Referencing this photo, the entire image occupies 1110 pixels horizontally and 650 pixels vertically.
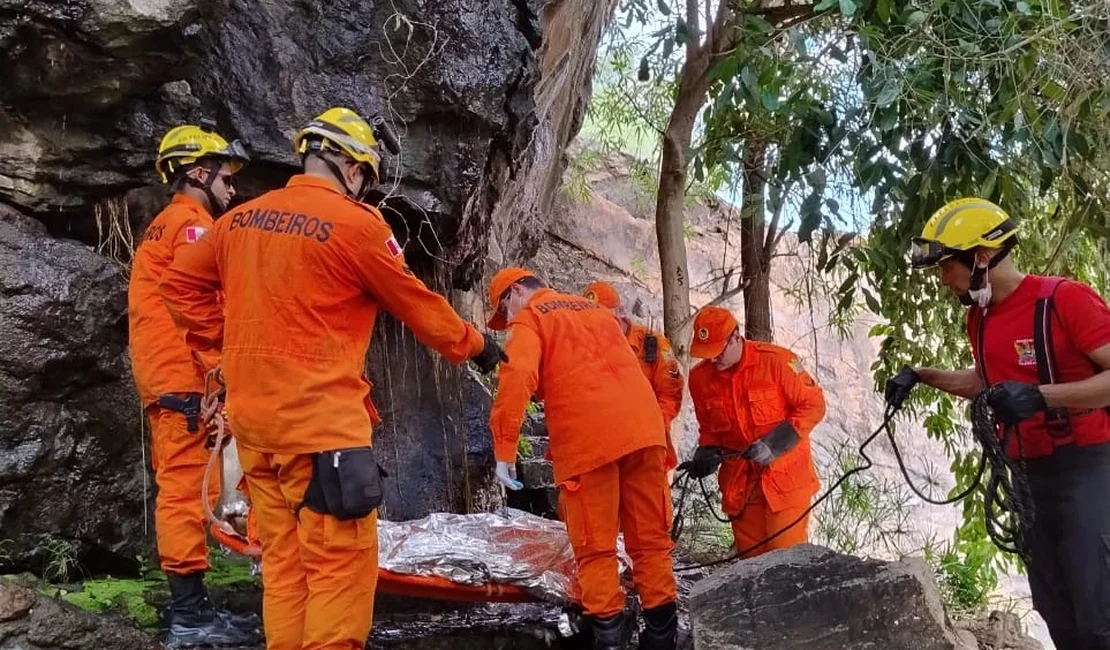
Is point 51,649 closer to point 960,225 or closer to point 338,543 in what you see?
point 338,543

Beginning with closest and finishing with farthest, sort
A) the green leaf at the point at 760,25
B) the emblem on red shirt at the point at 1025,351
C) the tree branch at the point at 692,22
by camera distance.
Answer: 1. the emblem on red shirt at the point at 1025,351
2. the green leaf at the point at 760,25
3. the tree branch at the point at 692,22

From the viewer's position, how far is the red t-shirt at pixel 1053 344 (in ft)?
9.38

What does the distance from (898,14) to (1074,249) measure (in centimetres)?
180

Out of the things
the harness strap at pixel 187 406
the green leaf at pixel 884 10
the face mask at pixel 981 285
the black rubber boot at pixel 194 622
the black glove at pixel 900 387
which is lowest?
the black rubber boot at pixel 194 622

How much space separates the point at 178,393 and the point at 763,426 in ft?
8.06

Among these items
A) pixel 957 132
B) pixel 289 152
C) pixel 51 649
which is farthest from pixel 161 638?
pixel 957 132

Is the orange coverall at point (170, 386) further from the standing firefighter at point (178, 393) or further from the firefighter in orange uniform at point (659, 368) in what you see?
the firefighter in orange uniform at point (659, 368)

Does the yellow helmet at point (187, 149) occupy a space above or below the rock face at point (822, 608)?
above

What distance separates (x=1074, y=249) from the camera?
4871 mm

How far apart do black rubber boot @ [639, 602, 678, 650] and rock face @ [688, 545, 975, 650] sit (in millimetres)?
244

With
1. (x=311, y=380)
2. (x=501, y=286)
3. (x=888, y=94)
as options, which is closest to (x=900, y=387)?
(x=888, y=94)

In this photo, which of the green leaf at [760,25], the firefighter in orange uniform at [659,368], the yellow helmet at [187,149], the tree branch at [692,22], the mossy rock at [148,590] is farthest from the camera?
the tree branch at [692,22]

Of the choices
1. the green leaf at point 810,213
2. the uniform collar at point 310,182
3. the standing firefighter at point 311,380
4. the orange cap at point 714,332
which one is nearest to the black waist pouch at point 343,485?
the standing firefighter at point 311,380

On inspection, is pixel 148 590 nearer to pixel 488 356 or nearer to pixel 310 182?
pixel 488 356
